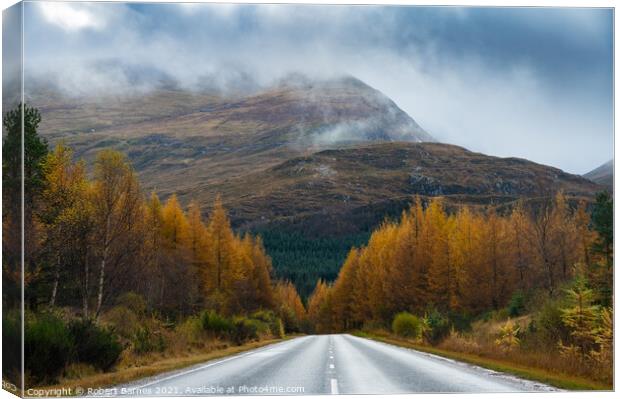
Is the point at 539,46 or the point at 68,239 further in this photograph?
the point at 68,239

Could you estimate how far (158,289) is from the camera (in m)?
47.2

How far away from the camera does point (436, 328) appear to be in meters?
36.2

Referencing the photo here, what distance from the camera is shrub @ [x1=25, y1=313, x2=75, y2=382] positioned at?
47.1 ft

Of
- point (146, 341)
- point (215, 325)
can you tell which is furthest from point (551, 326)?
point (215, 325)

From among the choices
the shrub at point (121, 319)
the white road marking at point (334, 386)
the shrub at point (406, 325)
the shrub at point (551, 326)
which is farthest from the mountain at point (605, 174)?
the shrub at point (406, 325)

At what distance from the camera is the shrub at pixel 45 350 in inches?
565

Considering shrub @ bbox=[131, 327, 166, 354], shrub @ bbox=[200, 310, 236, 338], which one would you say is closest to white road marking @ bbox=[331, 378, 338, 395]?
shrub @ bbox=[131, 327, 166, 354]

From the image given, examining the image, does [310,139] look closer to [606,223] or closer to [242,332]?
[242,332]

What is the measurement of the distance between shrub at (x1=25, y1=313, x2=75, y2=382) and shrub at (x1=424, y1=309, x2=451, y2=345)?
76.1 feet

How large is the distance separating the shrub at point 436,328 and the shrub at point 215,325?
1066 cm

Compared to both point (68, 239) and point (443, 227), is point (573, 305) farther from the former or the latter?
point (443, 227)

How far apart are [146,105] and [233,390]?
23.2 m

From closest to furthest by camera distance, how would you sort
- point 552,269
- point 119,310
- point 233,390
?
point 233,390 → point 119,310 → point 552,269

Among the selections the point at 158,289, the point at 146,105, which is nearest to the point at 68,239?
the point at 146,105
